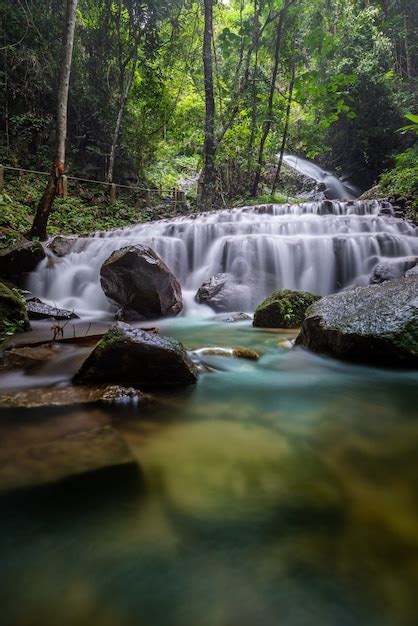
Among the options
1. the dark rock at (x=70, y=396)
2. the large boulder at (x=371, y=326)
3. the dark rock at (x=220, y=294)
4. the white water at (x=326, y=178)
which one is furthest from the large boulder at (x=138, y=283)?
the white water at (x=326, y=178)

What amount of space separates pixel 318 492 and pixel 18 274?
27.7 feet

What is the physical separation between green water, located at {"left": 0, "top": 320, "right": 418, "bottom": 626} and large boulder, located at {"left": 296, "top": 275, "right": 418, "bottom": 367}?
4.05ft

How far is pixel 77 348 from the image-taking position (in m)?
4.25

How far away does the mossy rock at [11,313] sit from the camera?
532 centimetres

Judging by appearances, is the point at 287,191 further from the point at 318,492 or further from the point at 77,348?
the point at 318,492

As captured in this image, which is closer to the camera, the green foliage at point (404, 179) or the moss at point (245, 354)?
the moss at point (245, 354)

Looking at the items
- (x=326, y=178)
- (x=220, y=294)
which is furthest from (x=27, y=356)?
(x=326, y=178)

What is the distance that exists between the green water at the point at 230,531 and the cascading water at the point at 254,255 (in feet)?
19.2

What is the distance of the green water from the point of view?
45.4 inches

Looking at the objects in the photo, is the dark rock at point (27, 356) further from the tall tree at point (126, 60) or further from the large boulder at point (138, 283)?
the tall tree at point (126, 60)

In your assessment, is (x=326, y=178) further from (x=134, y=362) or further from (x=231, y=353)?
(x=134, y=362)

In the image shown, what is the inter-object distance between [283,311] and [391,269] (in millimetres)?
3346

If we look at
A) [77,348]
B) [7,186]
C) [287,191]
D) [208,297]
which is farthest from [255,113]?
[77,348]

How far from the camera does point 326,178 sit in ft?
80.2
